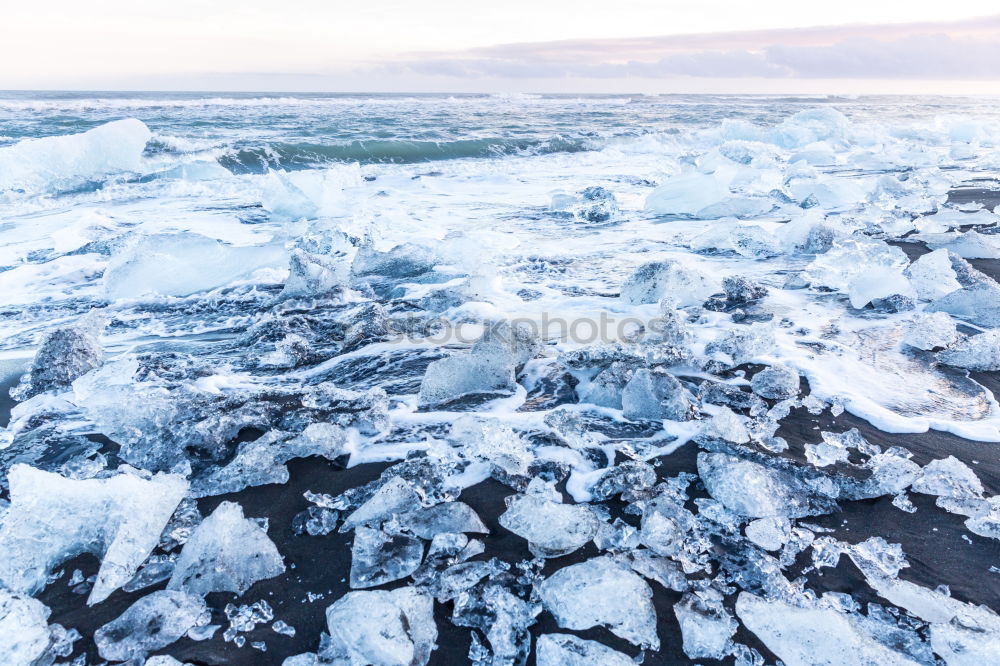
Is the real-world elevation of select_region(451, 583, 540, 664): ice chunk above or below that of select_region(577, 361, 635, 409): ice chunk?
below

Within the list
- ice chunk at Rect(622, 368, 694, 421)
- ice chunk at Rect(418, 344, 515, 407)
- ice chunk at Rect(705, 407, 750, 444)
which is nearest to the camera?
ice chunk at Rect(705, 407, 750, 444)

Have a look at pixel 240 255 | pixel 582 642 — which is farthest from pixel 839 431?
pixel 240 255

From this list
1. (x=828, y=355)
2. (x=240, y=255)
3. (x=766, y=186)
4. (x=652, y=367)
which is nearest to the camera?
(x=652, y=367)

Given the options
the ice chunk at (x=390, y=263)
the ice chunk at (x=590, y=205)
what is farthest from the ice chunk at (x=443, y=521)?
the ice chunk at (x=590, y=205)

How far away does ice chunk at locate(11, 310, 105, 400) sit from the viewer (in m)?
2.66

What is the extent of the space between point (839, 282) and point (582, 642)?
11.8 ft

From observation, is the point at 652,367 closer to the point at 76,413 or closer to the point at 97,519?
the point at 97,519

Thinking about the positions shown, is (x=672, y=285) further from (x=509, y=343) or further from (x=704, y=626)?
(x=704, y=626)

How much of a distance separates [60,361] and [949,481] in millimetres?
3659

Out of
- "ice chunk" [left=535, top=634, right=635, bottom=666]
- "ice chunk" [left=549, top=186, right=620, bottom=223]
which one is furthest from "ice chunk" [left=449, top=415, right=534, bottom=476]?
"ice chunk" [left=549, top=186, right=620, bottom=223]

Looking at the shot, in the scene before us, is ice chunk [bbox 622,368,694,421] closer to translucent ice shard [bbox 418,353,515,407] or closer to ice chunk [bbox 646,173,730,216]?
translucent ice shard [bbox 418,353,515,407]

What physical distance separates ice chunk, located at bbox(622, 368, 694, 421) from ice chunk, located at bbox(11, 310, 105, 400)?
2553mm

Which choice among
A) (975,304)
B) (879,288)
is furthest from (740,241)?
(975,304)

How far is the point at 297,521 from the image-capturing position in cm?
178
